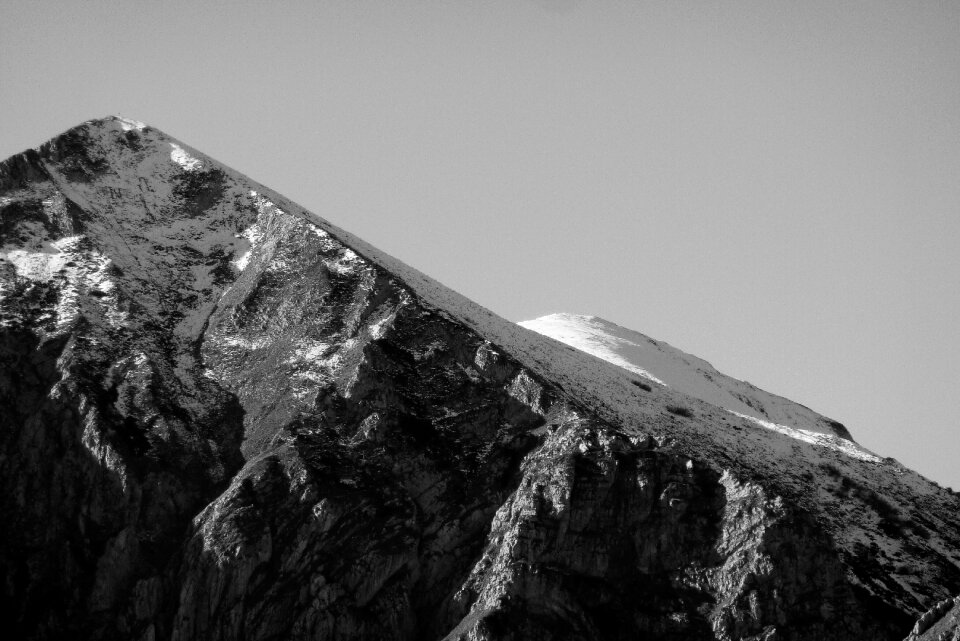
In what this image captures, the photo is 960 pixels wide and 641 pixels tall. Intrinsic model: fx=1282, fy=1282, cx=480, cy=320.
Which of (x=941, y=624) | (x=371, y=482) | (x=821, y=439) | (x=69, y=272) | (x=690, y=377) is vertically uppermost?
(x=690, y=377)

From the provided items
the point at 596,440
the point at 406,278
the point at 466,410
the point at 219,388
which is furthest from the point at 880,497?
the point at 219,388

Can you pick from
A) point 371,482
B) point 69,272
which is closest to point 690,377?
point 371,482

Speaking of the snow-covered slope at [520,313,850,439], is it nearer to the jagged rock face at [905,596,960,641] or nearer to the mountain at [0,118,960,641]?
the mountain at [0,118,960,641]

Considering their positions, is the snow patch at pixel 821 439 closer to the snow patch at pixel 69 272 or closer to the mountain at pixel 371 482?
the mountain at pixel 371 482

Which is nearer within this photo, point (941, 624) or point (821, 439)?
point (941, 624)

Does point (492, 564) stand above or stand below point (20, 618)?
above

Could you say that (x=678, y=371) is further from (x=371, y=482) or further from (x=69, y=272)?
(x=69, y=272)

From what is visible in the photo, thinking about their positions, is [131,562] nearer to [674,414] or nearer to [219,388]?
[219,388]

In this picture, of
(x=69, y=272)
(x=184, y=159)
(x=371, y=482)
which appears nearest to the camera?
(x=371, y=482)
